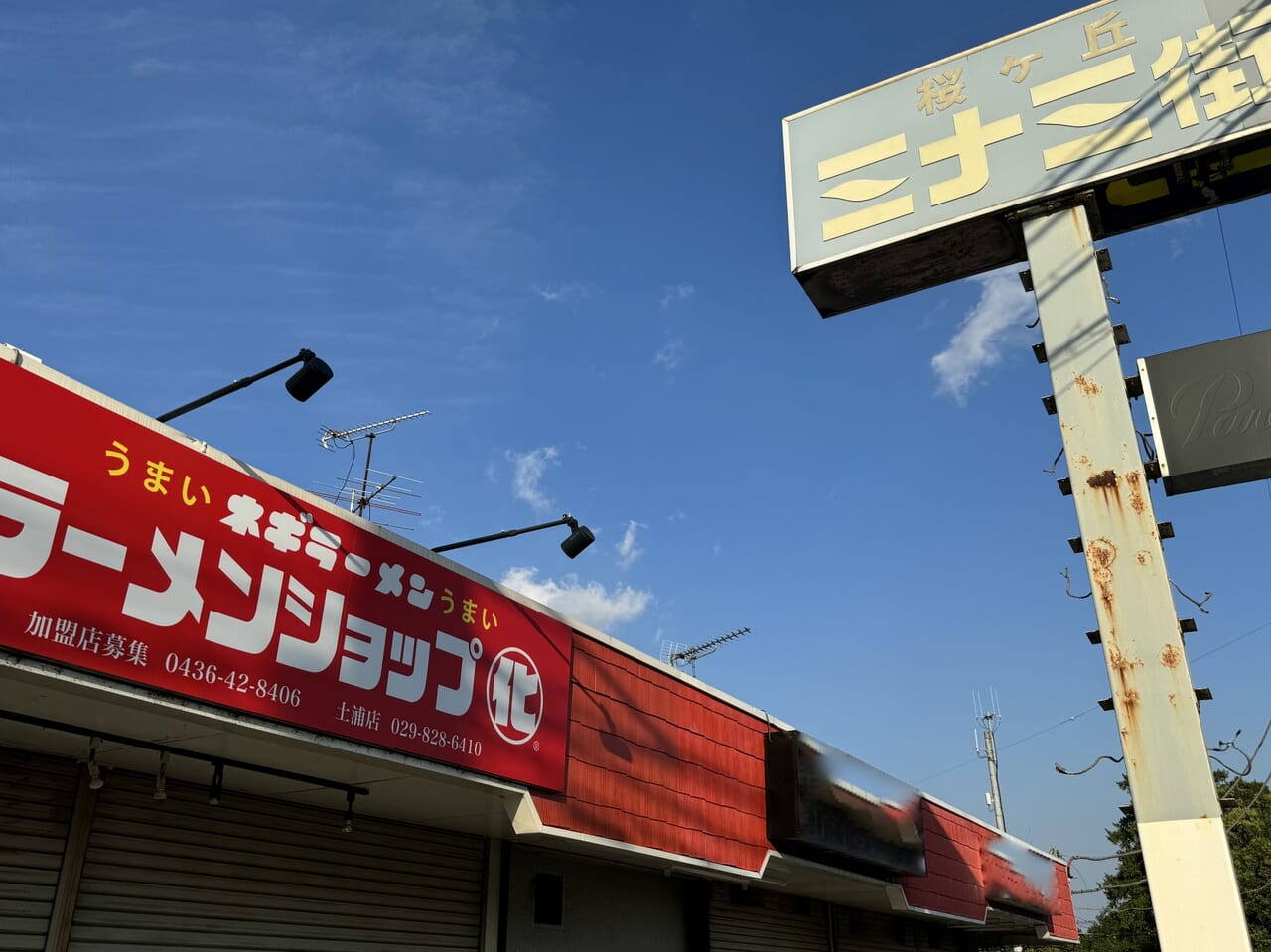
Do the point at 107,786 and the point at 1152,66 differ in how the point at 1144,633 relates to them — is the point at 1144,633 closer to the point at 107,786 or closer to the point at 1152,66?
the point at 1152,66

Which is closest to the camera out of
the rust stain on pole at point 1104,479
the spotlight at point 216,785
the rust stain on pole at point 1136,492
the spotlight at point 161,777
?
the spotlight at point 161,777

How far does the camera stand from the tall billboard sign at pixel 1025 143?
1066 centimetres

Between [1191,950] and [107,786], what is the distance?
8.98 meters

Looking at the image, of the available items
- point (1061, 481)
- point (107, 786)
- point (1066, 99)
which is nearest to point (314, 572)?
point (107, 786)

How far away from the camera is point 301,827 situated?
10.0m

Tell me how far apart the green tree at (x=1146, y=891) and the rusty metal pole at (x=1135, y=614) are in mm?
30058

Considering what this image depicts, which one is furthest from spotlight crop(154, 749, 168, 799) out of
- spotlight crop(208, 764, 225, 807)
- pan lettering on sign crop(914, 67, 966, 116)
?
pan lettering on sign crop(914, 67, 966, 116)

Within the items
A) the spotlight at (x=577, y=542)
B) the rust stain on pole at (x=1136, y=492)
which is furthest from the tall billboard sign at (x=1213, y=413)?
the spotlight at (x=577, y=542)

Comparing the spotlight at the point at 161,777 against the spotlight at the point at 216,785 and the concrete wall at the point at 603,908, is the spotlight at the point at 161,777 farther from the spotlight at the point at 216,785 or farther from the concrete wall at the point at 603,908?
the concrete wall at the point at 603,908

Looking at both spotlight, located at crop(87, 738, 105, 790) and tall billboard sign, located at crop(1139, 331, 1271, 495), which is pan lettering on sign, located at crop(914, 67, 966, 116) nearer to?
tall billboard sign, located at crop(1139, 331, 1271, 495)

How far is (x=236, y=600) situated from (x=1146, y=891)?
123ft

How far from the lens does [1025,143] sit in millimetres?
11422

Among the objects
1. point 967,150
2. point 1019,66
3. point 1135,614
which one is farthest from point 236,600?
point 1019,66

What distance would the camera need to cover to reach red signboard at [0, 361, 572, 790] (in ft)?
21.4
